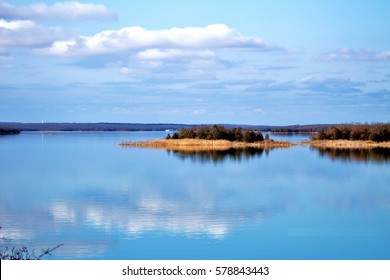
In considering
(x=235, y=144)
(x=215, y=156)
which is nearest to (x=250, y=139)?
(x=235, y=144)

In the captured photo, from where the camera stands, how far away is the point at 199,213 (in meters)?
13.2

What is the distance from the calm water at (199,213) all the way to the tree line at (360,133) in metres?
27.8

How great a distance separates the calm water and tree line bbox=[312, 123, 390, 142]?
27.8 m

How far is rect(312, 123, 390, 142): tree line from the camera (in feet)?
164

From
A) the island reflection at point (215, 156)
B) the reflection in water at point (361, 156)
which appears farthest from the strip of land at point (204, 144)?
the reflection in water at point (361, 156)

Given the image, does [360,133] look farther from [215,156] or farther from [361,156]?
[215,156]

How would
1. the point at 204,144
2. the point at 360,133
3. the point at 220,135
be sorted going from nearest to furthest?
1. the point at 204,144
2. the point at 220,135
3. the point at 360,133

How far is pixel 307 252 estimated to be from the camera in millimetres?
9773

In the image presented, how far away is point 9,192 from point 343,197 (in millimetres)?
9824

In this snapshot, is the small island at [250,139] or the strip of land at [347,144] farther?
the small island at [250,139]

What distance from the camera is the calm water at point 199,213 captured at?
9.98 meters

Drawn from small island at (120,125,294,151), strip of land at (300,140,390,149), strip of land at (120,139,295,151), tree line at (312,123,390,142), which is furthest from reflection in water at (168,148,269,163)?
tree line at (312,123,390,142)

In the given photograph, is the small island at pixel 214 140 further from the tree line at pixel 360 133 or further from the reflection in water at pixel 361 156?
the reflection in water at pixel 361 156

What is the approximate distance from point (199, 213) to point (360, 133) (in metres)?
40.5
